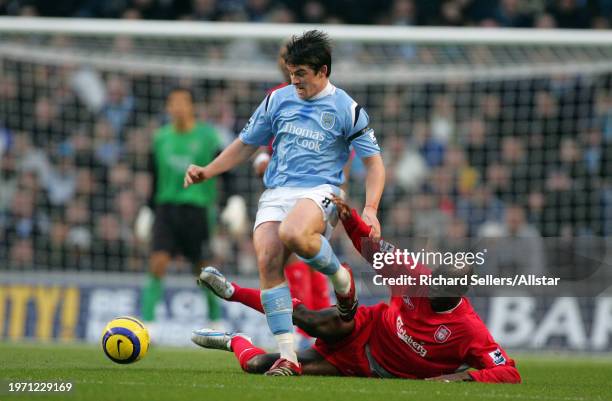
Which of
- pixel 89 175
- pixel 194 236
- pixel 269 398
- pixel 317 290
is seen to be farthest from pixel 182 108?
pixel 269 398

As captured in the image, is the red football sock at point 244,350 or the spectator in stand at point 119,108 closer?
the red football sock at point 244,350

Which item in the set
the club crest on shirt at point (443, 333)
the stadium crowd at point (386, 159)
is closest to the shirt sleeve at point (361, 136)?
the club crest on shirt at point (443, 333)

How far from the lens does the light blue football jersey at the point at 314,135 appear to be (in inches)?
271

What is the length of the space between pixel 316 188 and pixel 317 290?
3.12 m

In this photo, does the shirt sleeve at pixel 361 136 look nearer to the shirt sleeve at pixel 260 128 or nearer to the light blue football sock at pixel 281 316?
the shirt sleeve at pixel 260 128

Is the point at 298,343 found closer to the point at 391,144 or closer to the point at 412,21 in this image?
the point at 391,144

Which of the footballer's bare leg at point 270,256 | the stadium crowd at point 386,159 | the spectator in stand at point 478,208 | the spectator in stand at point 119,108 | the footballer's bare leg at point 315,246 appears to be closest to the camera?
the footballer's bare leg at point 315,246

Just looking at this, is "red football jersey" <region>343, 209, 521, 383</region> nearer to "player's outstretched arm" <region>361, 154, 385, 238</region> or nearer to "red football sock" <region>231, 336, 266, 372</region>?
"player's outstretched arm" <region>361, 154, 385, 238</region>

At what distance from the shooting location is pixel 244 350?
7.02 m

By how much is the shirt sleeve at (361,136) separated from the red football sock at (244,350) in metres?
1.39

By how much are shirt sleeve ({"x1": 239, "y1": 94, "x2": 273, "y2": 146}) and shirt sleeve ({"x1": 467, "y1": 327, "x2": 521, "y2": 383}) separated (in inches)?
73.1

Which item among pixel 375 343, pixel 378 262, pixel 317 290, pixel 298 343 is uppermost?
pixel 378 262

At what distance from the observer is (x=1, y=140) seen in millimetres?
14484

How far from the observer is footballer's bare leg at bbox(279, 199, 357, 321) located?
6402 millimetres
